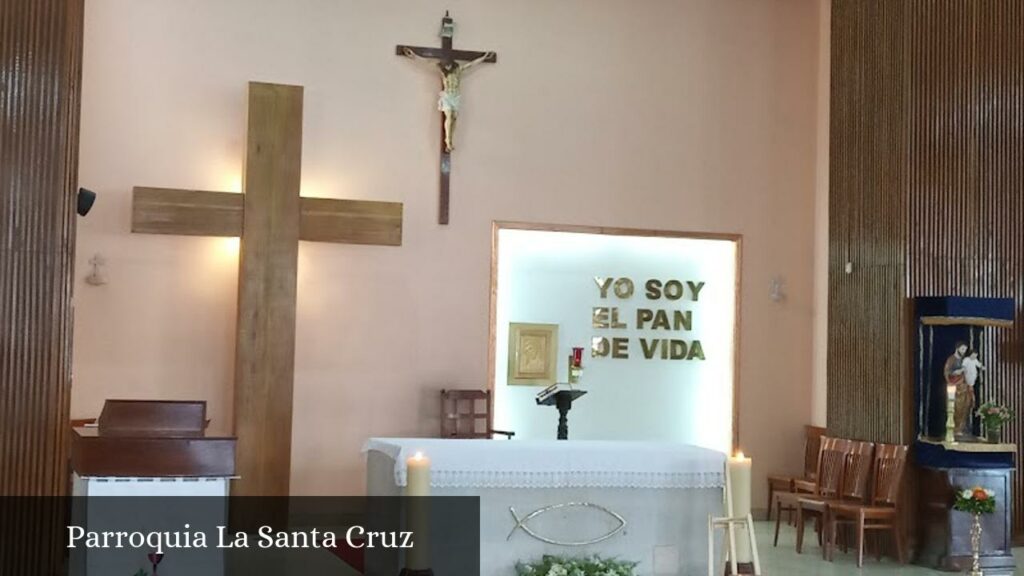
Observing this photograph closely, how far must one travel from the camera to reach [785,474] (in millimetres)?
11117

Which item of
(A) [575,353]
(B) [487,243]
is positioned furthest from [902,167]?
(B) [487,243]

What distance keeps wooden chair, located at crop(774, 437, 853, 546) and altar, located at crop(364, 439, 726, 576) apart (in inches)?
110

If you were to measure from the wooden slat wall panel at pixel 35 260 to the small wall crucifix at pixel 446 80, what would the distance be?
3707 mm

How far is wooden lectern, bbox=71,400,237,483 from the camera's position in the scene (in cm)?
532

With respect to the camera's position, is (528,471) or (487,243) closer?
(528,471)

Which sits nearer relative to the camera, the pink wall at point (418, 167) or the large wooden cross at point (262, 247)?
the large wooden cross at point (262, 247)

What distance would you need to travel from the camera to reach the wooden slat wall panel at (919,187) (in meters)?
9.10

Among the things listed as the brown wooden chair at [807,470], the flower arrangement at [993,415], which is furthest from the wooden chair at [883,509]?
the brown wooden chair at [807,470]

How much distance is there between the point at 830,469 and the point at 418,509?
439 centimetres

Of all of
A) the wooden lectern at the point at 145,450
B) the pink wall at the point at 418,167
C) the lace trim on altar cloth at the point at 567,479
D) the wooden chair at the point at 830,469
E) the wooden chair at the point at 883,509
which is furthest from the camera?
the pink wall at the point at 418,167

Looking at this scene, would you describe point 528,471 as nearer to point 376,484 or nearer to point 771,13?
point 376,484

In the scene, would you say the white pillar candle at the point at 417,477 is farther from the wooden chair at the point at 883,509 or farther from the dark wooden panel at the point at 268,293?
the wooden chair at the point at 883,509

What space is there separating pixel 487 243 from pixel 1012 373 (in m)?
4.16

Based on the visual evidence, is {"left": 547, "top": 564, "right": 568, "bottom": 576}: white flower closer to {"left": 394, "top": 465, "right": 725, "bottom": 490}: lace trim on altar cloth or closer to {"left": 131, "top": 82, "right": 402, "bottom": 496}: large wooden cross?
{"left": 394, "top": 465, "right": 725, "bottom": 490}: lace trim on altar cloth
